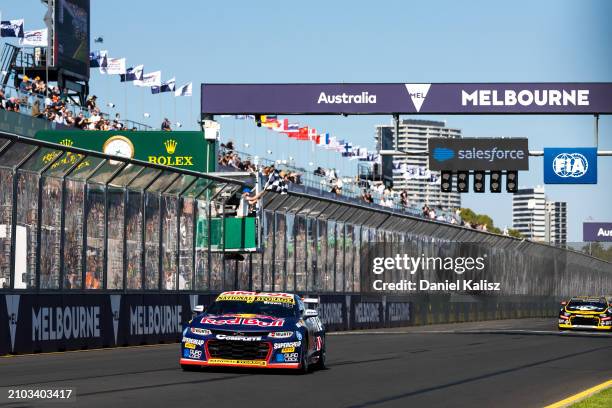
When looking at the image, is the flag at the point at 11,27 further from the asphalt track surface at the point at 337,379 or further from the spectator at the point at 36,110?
the asphalt track surface at the point at 337,379

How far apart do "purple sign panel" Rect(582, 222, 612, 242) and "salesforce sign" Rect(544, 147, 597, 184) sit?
114m

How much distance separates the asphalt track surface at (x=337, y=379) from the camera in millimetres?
14133

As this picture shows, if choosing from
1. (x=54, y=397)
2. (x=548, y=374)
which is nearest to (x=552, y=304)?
(x=548, y=374)

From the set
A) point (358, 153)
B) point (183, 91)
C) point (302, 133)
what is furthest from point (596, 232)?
point (183, 91)

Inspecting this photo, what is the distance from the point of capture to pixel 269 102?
38.4 m

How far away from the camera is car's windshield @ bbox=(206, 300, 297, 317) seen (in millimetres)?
18844

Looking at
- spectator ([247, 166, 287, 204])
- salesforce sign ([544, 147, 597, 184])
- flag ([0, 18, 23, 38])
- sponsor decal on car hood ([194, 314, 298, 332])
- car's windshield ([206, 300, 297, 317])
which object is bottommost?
sponsor decal on car hood ([194, 314, 298, 332])

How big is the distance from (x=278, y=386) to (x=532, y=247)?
6101cm

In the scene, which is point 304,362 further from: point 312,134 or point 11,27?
point 312,134

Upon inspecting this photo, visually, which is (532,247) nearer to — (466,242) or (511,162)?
(466,242)

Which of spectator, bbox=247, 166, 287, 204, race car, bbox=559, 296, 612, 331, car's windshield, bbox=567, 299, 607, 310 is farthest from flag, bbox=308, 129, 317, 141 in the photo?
spectator, bbox=247, 166, 287, 204

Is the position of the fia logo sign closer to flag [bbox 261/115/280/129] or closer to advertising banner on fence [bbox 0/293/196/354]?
advertising banner on fence [bbox 0/293/196/354]

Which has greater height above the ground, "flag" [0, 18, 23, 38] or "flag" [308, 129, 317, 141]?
"flag" [0, 18, 23, 38]

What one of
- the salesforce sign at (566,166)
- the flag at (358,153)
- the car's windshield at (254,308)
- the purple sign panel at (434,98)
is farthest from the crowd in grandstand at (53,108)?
the flag at (358,153)
